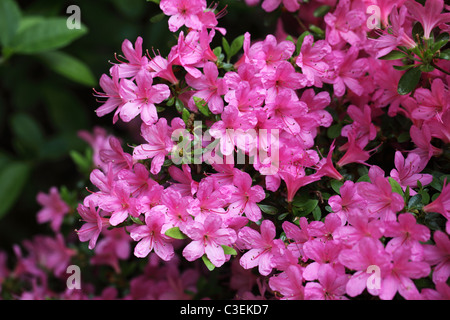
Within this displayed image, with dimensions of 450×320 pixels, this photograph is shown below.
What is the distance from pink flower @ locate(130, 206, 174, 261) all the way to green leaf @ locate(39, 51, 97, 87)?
83 cm

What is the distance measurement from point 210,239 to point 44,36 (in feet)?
3.19

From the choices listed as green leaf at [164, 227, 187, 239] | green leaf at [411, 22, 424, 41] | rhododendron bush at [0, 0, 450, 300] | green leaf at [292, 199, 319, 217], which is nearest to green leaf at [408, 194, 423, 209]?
rhododendron bush at [0, 0, 450, 300]

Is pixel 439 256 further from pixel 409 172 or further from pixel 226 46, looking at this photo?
pixel 226 46

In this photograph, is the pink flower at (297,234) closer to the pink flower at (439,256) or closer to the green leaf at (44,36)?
the pink flower at (439,256)

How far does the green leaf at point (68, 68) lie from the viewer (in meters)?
1.81

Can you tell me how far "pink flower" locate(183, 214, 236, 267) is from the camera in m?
1.12

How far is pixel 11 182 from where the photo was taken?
1.82 metres

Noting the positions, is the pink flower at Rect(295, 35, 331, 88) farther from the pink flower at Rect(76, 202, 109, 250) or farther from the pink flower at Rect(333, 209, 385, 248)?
the pink flower at Rect(76, 202, 109, 250)

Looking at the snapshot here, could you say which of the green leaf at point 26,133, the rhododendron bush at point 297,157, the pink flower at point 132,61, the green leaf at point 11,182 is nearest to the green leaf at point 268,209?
the rhododendron bush at point 297,157

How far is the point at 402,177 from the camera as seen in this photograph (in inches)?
47.4

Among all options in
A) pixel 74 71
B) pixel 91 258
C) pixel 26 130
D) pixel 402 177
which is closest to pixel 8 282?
pixel 91 258

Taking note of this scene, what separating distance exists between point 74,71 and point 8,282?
81 cm

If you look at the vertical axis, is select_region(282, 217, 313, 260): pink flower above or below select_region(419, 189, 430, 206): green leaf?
below

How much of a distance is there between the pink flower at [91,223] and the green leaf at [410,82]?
79cm
